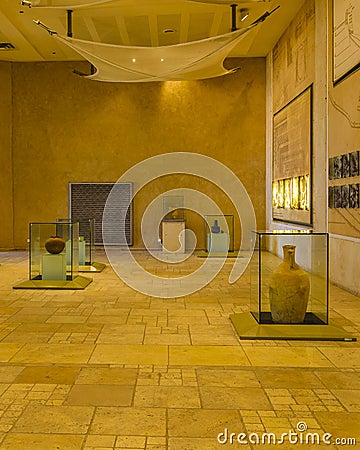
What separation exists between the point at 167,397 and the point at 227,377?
72cm

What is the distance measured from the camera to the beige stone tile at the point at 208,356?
5160 mm

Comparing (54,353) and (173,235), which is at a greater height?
(173,235)

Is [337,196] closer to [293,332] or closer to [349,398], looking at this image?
[293,332]

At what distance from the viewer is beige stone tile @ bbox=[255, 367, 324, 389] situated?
4520 mm

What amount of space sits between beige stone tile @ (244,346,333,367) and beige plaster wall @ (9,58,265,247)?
11310mm

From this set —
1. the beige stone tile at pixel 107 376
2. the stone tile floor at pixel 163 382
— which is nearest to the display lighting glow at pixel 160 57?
the stone tile floor at pixel 163 382

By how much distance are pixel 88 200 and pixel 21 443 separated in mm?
13826

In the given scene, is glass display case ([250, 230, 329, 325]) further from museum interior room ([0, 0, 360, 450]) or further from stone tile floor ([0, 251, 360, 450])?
stone tile floor ([0, 251, 360, 450])

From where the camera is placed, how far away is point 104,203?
16.9 meters

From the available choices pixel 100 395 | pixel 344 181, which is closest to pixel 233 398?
pixel 100 395

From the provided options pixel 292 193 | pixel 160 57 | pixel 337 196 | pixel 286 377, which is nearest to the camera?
pixel 286 377

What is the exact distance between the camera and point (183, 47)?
1004 centimetres

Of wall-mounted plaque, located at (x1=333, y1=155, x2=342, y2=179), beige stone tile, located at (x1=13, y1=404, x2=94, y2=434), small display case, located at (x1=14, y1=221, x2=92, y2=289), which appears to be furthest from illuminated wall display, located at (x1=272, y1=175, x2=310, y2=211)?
beige stone tile, located at (x1=13, y1=404, x2=94, y2=434)

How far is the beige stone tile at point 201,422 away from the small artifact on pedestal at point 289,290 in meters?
2.50
